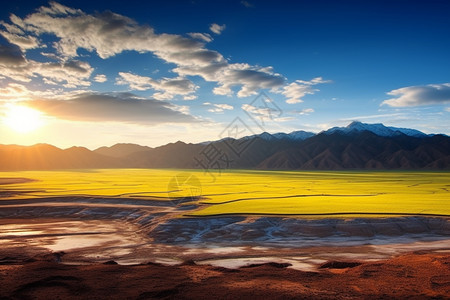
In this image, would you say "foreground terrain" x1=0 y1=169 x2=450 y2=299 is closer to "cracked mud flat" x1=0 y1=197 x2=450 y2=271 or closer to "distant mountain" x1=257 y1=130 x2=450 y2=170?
"cracked mud flat" x1=0 y1=197 x2=450 y2=271

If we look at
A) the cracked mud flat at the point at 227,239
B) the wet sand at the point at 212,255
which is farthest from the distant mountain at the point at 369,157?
the cracked mud flat at the point at 227,239

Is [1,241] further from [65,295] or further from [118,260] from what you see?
[65,295]

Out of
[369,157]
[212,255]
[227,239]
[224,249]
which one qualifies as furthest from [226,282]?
[369,157]

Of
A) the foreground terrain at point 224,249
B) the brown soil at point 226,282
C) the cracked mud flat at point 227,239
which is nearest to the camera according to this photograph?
the brown soil at point 226,282

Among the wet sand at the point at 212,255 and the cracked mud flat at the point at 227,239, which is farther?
the cracked mud flat at the point at 227,239

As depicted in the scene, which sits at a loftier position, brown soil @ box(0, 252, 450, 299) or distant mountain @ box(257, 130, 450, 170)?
A: distant mountain @ box(257, 130, 450, 170)

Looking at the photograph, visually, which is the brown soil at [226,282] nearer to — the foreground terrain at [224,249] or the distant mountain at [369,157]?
the foreground terrain at [224,249]

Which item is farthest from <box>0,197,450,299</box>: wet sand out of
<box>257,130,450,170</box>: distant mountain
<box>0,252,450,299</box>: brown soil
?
<box>257,130,450,170</box>: distant mountain

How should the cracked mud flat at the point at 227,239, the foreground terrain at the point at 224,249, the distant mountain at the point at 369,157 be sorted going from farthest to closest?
the distant mountain at the point at 369,157
the cracked mud flat at the point at 227,239
the foreground terrain at the point at 224,249

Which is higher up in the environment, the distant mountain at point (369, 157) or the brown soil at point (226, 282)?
the distant mountain at point (369, 157)

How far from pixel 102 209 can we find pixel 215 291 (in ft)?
104

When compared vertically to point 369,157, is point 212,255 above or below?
below

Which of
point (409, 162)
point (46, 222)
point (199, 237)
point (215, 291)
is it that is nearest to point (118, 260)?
point (199, 237)

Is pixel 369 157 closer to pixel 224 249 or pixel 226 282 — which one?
pixel 224 249
